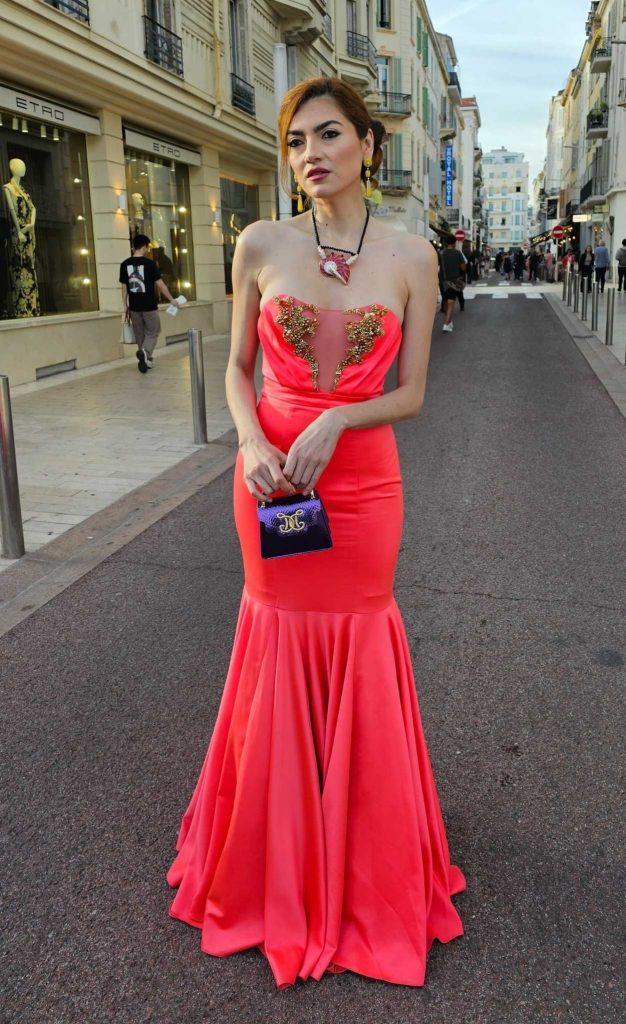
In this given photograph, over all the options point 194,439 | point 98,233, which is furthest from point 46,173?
point 194,439

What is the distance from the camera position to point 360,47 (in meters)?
32.9

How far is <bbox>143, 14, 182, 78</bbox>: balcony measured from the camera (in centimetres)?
1534

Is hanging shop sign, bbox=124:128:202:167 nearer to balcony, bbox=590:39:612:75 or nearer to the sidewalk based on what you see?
the sidewalk

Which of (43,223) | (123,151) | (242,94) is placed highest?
(242,94)

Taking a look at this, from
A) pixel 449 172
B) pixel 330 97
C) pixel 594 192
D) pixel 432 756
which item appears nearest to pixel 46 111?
pixel 330 97

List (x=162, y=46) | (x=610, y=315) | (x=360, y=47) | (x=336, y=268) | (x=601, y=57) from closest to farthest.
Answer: (x=336, y=268) < (x=610, y=315) < (x=162, y=46) < (x=360, y=47) < (x=601, y=57)

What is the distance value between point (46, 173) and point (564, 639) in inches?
490

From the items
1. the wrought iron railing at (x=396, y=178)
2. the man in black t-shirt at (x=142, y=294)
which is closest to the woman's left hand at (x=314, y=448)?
the man in black t-shirt at (x=142, y=294)

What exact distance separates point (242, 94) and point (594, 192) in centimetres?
3602

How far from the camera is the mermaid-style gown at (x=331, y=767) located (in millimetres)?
2174

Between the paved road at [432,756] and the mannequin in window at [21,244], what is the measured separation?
7.85 metres

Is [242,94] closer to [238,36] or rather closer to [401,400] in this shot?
[238,36]

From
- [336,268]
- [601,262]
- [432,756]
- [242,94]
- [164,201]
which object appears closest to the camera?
[336,268]

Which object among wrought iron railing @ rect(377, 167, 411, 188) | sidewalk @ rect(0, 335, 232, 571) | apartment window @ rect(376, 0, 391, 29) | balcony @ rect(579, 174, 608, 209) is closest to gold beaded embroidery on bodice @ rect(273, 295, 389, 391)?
sidewalk @ rect(0, 335, 232, 571)
